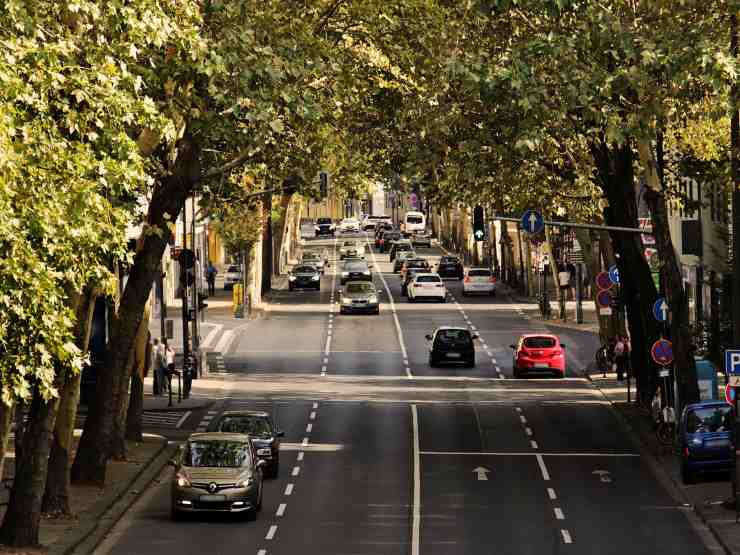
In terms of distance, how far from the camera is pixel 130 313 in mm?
34969

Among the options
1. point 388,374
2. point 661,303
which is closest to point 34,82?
point 661,303

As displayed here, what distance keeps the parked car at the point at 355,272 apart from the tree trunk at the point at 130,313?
207ft

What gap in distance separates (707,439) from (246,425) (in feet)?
30.6

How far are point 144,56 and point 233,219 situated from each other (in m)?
53.7

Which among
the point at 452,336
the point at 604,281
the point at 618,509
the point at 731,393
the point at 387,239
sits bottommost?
the point at 618,509

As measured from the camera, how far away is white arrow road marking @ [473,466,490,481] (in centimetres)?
3831

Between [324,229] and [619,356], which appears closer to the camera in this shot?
[619,356]

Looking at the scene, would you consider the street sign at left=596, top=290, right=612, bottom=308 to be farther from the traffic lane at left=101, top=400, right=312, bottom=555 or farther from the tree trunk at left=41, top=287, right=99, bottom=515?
the tree trunk at left=41, top=287, right=99, bottom=515

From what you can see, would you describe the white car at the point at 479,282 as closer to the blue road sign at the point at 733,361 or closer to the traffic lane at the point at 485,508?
the traffic lane at the point at 485,508

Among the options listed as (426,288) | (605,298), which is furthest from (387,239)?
(605,298)

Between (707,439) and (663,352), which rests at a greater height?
(663,352)

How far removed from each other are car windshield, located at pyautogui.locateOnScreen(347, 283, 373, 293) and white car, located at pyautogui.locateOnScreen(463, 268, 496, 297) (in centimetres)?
1049

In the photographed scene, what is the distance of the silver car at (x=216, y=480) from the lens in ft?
106

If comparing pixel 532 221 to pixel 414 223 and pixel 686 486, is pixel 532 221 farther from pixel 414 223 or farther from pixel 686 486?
pixel 414 223
